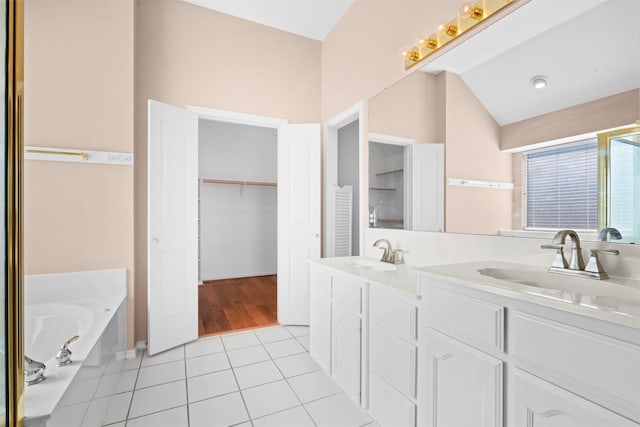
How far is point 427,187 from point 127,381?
238 cm

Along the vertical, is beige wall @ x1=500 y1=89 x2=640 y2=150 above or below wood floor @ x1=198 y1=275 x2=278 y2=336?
above

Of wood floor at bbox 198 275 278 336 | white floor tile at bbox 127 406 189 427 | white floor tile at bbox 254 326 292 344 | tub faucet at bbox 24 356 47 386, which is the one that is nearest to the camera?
tub faucet at bbox 24 356 47 386

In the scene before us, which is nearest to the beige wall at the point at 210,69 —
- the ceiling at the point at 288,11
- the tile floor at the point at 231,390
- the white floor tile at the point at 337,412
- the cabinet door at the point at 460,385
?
the ceiling at the point at 288,11

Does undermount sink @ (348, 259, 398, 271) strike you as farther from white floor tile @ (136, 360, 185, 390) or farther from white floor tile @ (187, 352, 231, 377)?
white floor tile @ (136, 360, 185, 390)

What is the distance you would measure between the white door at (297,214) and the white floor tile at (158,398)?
1245 mm

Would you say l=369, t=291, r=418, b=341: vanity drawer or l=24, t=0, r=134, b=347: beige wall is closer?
l=369, t=291, r=418, b=341: vanity drawer

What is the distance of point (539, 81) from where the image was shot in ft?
4.34

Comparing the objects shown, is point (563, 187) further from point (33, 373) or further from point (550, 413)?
point (33, 373)

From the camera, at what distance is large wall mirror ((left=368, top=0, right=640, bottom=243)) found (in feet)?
3.56

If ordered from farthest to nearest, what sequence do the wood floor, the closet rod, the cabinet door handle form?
the closet rod, the wood floor, the cabinet door handle

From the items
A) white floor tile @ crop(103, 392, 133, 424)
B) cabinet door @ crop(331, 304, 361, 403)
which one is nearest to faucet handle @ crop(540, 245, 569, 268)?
cabinet door @ crop(331, 304, 361, 403)

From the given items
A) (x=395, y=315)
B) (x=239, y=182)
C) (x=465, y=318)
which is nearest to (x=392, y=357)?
(x=395, y=315)

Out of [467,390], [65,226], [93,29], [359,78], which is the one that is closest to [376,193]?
[359,78]

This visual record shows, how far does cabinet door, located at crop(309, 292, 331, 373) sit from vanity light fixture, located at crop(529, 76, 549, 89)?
1.63 metres
